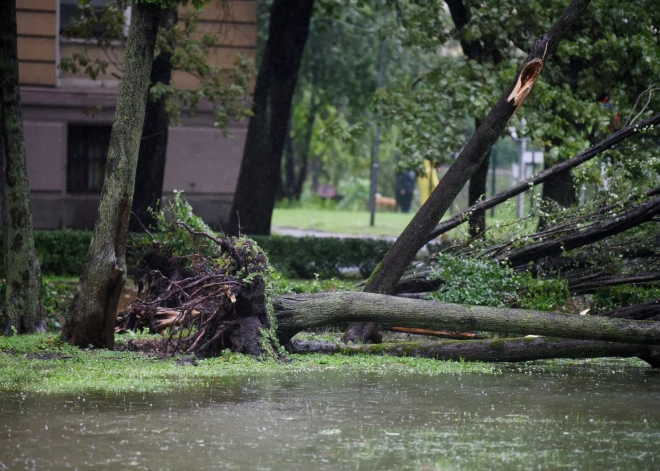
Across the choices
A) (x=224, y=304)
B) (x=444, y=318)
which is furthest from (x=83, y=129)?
(x=444, y=318)

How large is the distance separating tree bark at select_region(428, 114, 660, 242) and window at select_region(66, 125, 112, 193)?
1305 cm

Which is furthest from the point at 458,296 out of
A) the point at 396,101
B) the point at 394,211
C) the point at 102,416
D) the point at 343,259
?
the point at 394,211

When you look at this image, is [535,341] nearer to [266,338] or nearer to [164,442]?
[266,338]

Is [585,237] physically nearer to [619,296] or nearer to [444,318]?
[619,296]

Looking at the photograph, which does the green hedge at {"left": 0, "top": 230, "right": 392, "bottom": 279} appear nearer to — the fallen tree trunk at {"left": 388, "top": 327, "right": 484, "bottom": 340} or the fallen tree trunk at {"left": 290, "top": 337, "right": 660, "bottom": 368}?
the fallen tree trunk at {"left": 388, "top": 327, "right": 484, "bottom": 340}

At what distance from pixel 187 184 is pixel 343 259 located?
208 inches

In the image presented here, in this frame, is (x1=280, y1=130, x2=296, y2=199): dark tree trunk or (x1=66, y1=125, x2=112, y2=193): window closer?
(x1=66, y1=125, x2=112, y2=193): window

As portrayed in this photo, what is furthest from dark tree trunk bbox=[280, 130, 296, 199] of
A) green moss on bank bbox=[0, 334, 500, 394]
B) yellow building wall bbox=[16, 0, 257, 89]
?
green moss on bank bbox=[0, 334, 500, 394]

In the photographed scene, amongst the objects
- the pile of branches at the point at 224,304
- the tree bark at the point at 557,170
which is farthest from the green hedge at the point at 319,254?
the pile of branches at the point at 224,304

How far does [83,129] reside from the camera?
963 inches

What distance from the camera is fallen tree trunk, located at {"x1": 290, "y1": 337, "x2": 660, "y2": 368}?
1070 centimetres

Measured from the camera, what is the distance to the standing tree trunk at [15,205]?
11.5 meters

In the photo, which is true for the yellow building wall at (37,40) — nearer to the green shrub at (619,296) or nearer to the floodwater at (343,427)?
the green shrub at (619,296)

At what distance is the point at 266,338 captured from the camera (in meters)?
10.4
